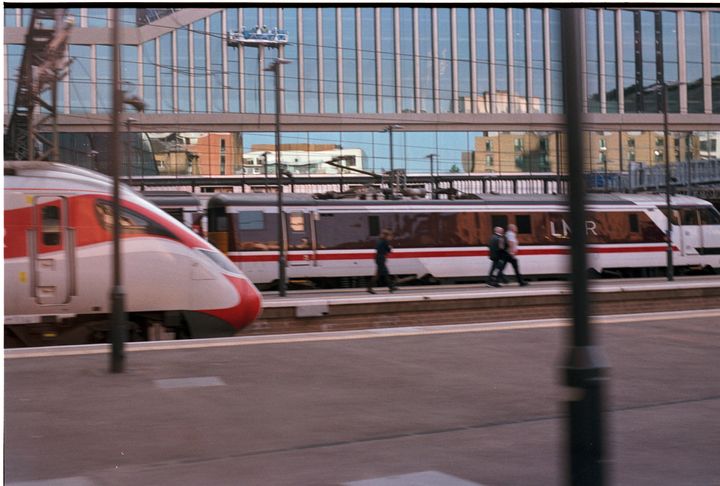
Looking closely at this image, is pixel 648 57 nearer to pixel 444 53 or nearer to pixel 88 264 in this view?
pixel 444 53

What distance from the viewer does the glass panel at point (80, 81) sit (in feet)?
100

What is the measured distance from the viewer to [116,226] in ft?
31.7

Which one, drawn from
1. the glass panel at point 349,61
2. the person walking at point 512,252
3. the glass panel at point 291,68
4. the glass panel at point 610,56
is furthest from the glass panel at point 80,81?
the glass panel at point 610,56

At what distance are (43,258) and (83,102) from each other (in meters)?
22.7

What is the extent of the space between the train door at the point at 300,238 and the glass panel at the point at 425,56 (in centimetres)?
1467

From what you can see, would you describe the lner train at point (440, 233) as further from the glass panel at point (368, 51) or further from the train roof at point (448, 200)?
the glass panel at point (368, 51)

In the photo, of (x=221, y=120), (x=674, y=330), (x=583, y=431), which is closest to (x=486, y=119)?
(x=221, y=120)

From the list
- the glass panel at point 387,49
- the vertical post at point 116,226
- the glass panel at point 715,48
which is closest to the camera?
the vertical post at point 116,226

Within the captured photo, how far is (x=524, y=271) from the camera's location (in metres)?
26.8

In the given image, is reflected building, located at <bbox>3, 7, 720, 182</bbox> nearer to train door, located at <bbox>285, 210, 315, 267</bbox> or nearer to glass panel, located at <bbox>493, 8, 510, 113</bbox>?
glass panel, located at <bbox>493, 8, 510, 113</bbox>

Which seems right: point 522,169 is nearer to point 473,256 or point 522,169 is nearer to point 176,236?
point 473,256

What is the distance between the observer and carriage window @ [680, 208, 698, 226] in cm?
2864

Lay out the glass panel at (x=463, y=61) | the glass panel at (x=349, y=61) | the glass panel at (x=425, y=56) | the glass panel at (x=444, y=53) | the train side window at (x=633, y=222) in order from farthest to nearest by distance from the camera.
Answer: the glass panel at (x=463, y=61), the glass panel at (x=444, y=53), the glass panel at (x=425, y=56), the glass panel at (x=349, y=61), the train side window at (x=633, y=222)

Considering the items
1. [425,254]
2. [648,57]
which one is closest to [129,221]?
[425,254]
